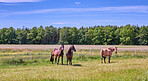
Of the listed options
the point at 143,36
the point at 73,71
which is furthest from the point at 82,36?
the point at 73,71

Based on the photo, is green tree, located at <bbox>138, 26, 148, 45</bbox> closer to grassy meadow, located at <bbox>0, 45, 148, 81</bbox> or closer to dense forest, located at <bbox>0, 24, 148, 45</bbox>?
dense forest, located at <bbox>0, 24, 148, 45</bbox>

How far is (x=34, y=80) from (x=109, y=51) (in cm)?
1420

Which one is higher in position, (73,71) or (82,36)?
(82,36)

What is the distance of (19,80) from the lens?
10477mm

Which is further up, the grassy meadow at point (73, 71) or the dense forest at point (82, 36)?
the dense forest at point (82, 36)

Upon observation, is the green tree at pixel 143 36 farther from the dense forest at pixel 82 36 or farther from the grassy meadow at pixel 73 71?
the grassy meadow at pixel 73 71

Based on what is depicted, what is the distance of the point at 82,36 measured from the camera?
105 m

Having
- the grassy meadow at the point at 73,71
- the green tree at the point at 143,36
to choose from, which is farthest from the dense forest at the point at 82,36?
the grassy meadow at the point at 73,71

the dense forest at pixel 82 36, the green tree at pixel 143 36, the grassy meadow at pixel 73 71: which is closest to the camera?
the grassy meadow at pixel 73 71

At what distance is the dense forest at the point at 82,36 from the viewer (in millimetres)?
95438

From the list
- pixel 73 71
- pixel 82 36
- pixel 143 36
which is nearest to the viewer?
pixel 73 71

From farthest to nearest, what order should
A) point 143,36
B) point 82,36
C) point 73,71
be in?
point 82,36 → point 143,36 → point 73,71

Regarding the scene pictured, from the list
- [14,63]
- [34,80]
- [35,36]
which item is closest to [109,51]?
[14,63]

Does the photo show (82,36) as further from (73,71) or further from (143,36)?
(73,71)
